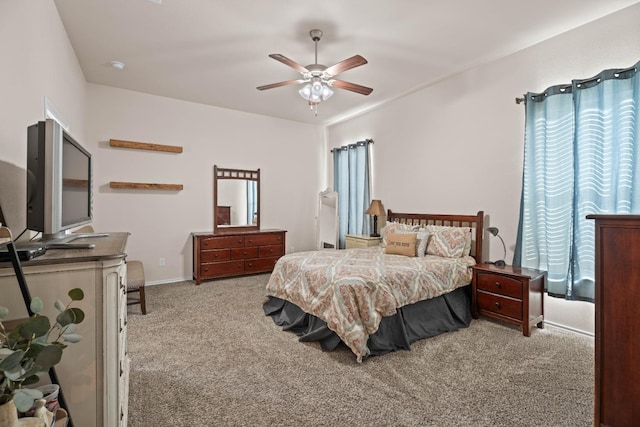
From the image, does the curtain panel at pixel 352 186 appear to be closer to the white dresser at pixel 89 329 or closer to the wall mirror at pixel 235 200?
the wall mirror at pixel 235 200

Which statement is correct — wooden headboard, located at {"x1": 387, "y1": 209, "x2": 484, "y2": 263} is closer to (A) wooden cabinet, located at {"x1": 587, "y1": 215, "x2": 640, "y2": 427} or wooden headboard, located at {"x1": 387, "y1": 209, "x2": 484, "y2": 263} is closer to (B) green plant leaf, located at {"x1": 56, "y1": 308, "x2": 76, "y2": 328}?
(A) wooden cabinet, located at {"x1": 587, "y1": 215, "x2": 640, "y2": 427}

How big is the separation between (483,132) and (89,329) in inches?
159

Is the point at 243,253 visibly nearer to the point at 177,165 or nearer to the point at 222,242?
the point at 222,242

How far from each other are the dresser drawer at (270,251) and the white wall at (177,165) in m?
0.58

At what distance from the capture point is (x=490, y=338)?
9.34ft

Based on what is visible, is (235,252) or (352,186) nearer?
(235,252)

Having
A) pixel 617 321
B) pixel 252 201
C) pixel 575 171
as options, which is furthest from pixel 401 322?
pixel 252 201

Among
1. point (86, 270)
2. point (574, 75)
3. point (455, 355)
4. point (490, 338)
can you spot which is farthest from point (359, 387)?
point (574, 75)

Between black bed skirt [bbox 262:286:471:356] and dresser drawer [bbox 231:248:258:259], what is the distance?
1706 mm

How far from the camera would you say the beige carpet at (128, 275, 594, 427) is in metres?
1.81

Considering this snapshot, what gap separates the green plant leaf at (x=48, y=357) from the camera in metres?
0.80

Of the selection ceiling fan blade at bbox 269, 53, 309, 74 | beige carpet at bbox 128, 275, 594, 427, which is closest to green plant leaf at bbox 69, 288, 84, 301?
beige carpet at bbox 128, 275, 594, 427

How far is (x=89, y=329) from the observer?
4.12 feet

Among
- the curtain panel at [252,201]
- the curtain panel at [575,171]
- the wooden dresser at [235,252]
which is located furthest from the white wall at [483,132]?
the curtain panel at [252,201]
